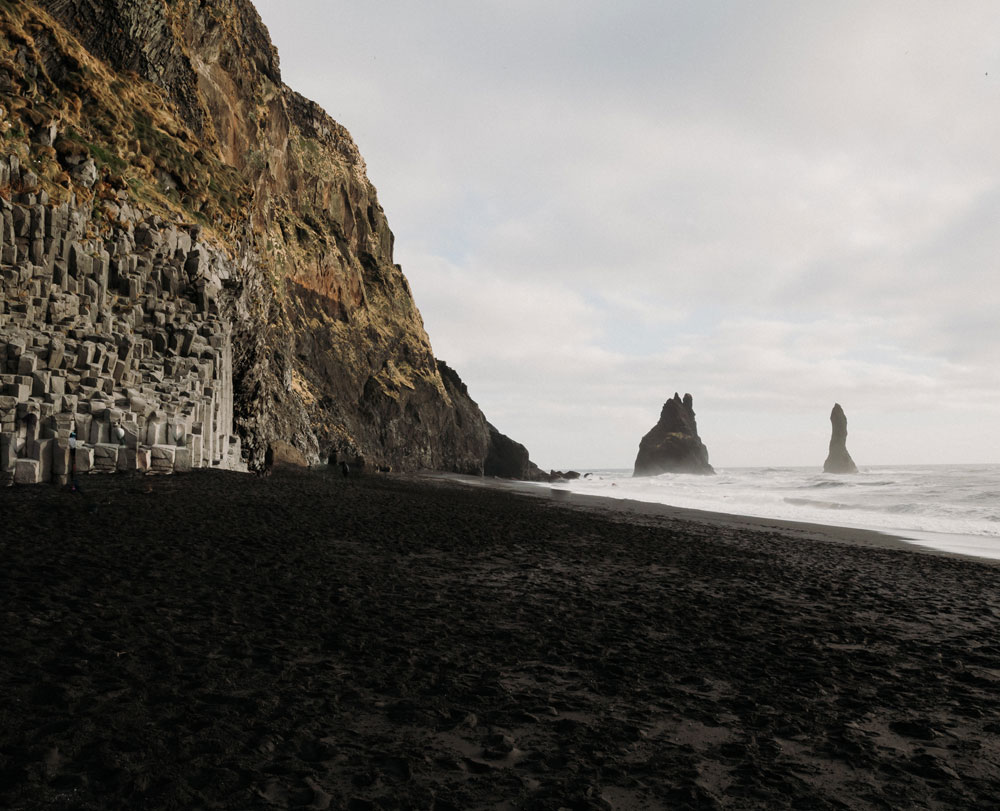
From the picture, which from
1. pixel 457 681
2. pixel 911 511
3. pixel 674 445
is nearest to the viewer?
pixel 457 681

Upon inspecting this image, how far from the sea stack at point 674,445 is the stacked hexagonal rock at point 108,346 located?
12344cm

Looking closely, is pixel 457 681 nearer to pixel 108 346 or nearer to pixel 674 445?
pixel 108 346

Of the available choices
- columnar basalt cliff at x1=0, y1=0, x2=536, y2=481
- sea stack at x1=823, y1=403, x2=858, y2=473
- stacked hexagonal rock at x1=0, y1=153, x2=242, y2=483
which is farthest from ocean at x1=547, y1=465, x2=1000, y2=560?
sea stack at x1=823, y1=403, x2=858, y2=473

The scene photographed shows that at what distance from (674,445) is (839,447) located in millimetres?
50133

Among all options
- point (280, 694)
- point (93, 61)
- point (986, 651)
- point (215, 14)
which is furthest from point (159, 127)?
point (986, 651)

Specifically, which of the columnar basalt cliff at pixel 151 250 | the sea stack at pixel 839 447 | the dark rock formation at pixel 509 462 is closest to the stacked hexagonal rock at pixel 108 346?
the columnar basalt cliff at pixel 151 250

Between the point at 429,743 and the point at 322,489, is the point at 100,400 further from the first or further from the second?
the point at 429,743

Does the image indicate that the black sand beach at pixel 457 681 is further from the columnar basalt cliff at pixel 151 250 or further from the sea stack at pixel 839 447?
the sea stack at pixel 839 447

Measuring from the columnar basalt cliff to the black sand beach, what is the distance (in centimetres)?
1212

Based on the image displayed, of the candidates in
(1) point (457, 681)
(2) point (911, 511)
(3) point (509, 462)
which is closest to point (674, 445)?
(3) point (509, 462)

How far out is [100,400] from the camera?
23.1m

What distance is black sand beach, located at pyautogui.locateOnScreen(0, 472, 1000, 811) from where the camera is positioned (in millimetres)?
4234

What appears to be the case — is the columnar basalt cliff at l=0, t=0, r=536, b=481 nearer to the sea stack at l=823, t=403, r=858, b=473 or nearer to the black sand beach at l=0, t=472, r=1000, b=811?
the black sand beach at l=0, t=472, r=1000, b=811

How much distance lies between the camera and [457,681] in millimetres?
6172
